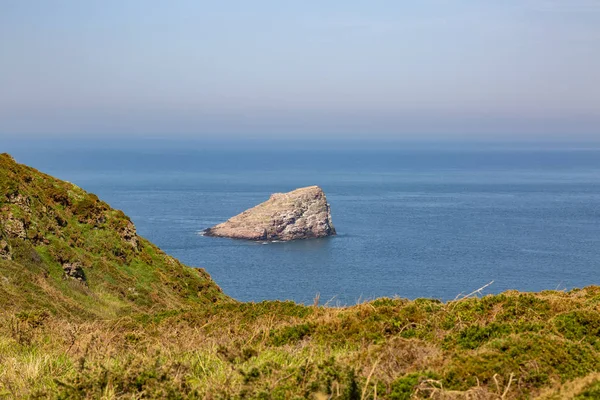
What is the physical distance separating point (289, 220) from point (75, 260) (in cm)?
12704

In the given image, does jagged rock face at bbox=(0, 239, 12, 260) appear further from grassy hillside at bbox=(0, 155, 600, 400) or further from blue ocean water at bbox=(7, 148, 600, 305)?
blue ocean water at bbox=(7, 148, 600, 305)

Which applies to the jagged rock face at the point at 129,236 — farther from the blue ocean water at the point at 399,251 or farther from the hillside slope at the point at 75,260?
the blue ocean water at the point at 399,251

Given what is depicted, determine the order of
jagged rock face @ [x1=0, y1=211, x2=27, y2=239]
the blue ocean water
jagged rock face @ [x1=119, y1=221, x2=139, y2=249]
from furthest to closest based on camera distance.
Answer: the blue ocean water → jagged rock face @ [x1=119, y1=221, x2=139, y2=249] → jagged rock face @ [x1=0, y1=211, x2=27, y2=239]

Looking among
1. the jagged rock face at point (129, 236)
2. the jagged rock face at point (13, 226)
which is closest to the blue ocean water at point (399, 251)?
the jagged rock face at point (129, 236)

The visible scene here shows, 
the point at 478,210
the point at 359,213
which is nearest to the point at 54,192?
the point at 359,213

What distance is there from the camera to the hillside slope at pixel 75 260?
67.7ft

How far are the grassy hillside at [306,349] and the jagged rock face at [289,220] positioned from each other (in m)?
129

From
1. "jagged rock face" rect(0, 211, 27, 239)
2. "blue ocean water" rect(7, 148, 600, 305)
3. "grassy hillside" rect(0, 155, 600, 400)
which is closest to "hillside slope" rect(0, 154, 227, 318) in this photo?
"jagged rock face" rect(0, 211, 27, 239)

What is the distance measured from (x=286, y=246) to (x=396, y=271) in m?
34.4

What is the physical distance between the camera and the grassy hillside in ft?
23.5

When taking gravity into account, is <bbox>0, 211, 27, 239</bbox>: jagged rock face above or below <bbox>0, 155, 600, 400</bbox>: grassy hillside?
above

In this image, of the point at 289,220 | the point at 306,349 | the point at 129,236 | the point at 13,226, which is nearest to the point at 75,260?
the point at 13,226

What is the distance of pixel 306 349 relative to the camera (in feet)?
32.8

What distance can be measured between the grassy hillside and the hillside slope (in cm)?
25
